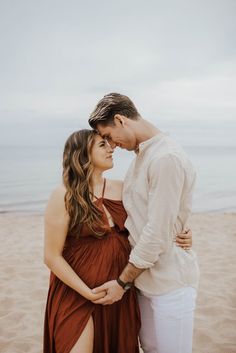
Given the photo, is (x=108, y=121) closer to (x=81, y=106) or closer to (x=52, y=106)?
(x=81, y=106)

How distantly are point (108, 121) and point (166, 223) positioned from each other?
0.70m

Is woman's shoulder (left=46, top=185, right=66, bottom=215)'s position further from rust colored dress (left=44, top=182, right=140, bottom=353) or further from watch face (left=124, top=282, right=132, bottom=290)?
watch face (left=124, top=282, right=132, bottom=290)

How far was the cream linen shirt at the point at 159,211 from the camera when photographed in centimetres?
201

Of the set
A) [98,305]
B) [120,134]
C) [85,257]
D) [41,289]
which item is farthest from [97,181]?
[41,289]

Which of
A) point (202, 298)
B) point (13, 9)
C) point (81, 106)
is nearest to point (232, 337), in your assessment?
point (202, 298)

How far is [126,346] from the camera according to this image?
7.89ft

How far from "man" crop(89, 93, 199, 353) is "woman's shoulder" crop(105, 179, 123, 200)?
0.11 m

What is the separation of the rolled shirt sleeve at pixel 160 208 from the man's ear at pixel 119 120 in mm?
335

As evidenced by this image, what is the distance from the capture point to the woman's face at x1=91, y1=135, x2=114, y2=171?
96.4 inches

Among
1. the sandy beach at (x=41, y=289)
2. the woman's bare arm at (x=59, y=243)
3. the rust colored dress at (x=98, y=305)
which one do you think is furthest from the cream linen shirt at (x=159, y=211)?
the sandy beach at (x=41, y=289)

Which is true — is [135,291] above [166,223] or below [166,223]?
below

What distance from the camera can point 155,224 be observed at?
202 centimetres

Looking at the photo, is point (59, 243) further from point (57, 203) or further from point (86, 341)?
point (86, 341)

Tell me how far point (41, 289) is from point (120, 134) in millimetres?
3672
